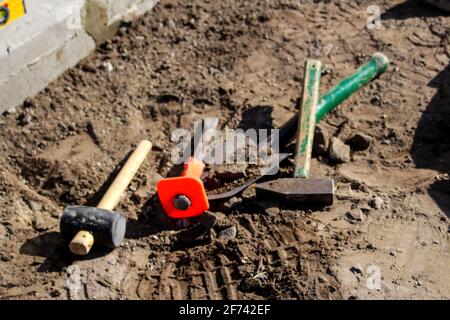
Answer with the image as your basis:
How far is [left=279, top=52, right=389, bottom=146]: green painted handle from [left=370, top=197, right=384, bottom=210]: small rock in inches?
31.6

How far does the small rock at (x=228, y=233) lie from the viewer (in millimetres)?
4312

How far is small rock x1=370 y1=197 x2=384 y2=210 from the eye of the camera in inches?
176

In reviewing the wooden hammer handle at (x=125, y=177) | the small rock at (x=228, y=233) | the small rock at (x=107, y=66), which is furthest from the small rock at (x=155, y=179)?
the small rock at (x=107, y=66)

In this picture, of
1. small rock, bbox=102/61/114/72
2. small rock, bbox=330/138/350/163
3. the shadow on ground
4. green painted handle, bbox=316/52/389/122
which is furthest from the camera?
the shadow on ground

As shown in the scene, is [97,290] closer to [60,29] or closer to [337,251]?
[337,251]

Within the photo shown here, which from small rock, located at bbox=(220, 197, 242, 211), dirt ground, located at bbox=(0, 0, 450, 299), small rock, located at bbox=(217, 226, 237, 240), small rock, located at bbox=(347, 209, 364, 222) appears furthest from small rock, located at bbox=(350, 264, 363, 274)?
small rock, located at bbox=(220, 197, 242, 211)

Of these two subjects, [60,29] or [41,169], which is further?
[60,29]

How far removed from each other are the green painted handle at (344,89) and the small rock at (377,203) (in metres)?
0.80

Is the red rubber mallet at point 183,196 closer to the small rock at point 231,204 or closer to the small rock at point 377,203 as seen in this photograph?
the small rock at point 231,204

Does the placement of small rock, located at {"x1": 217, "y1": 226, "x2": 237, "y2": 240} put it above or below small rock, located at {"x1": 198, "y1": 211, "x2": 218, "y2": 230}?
below

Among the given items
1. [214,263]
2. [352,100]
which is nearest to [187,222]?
[214,263]

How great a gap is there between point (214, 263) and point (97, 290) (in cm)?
69

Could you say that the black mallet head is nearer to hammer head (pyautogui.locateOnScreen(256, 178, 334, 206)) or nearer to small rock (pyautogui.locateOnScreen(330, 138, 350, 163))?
hammer head (pyautogui.locateOnScreen(256, 178, 334, 206))
